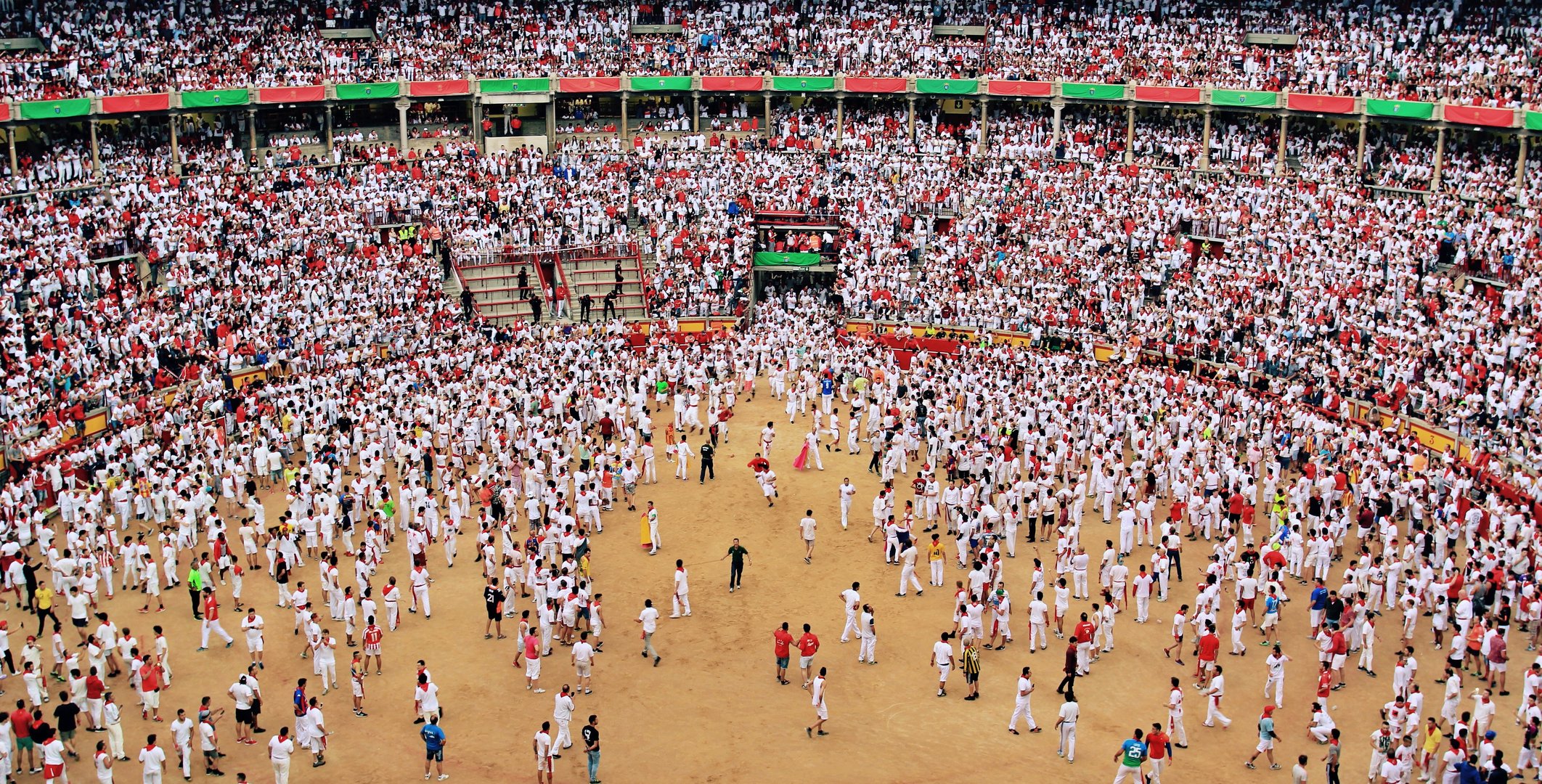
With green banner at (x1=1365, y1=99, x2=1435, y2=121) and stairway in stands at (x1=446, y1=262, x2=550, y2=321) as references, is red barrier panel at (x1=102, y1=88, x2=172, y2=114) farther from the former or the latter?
green banner at (x1=1365, y1=99, x2=1435, y2=121)

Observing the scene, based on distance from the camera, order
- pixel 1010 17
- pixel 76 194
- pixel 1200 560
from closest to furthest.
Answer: pixel 1200 560 → pixel 76 194 → pixel 1010 17

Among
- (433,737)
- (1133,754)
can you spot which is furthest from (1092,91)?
(433,737)

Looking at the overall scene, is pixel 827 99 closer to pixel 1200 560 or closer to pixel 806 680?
pixel 1200 560

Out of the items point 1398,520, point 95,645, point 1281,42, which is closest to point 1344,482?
point 1398,520

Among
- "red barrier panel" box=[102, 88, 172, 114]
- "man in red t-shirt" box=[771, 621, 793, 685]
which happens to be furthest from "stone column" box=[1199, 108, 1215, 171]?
"red barrier panel" box=[102, 88, 172, 114]

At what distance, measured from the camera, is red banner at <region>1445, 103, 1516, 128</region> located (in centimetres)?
4481

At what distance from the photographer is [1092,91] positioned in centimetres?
5412

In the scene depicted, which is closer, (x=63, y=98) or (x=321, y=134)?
(x=63, y=98)

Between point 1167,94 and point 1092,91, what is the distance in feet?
9.31

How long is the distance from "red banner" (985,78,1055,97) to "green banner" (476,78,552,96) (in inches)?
673

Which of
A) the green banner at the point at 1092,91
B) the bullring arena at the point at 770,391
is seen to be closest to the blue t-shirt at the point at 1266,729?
the bullring arena at the point at 770,391

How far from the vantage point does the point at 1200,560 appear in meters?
28.5

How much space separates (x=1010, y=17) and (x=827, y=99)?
8.14 meters

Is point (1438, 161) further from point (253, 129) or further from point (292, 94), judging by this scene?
point (253, 129)
